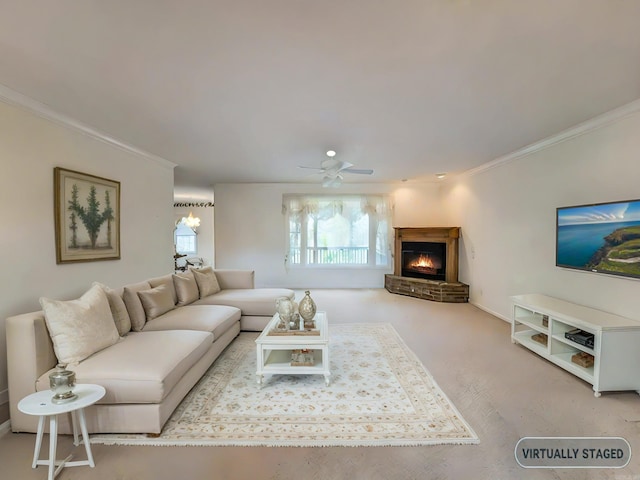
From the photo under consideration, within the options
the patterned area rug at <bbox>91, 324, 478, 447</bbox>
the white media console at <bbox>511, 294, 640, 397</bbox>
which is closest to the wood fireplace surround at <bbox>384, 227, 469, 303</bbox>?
the white media console at <bbox>511, 294, 640, 397</bbox>

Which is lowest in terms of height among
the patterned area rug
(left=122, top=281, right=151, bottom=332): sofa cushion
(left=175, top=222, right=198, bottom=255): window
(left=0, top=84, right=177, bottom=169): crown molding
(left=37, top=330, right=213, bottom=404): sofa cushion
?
the patterned area rug

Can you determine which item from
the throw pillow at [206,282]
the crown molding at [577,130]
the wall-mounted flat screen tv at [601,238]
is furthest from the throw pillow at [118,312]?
the crown molding at [577,130]

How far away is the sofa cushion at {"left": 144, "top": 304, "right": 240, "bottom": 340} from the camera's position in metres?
3.00

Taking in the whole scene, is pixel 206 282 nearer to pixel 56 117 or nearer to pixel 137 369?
pixel 137 369

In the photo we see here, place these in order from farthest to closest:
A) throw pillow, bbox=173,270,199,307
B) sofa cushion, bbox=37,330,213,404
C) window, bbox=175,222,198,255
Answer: window, bbox=175,222,198,255
throw pillow, bbox=173,270,199,307
sofa cushion, bbox=37,330,213,404

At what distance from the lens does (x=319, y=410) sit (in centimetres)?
237

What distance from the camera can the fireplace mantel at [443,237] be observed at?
20.3 feet

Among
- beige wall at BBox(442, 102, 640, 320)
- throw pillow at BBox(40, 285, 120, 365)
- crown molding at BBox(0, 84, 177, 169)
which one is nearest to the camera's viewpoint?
throw pillow at BBox(40, 285, 120, 365)

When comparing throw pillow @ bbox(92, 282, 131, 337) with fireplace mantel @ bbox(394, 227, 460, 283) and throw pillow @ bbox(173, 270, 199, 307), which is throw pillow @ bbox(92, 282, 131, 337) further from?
fireplace mantel @ bbox(394, 227, 460, 283)

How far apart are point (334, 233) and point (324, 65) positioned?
5523 millimetres

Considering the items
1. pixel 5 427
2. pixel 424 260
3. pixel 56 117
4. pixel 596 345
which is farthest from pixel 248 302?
pixel 424 260

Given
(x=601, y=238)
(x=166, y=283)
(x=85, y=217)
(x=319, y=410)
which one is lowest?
(x=319, y=410)

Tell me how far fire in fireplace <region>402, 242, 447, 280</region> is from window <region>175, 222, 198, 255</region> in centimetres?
865

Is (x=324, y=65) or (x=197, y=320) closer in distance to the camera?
(x=324, y=65)
